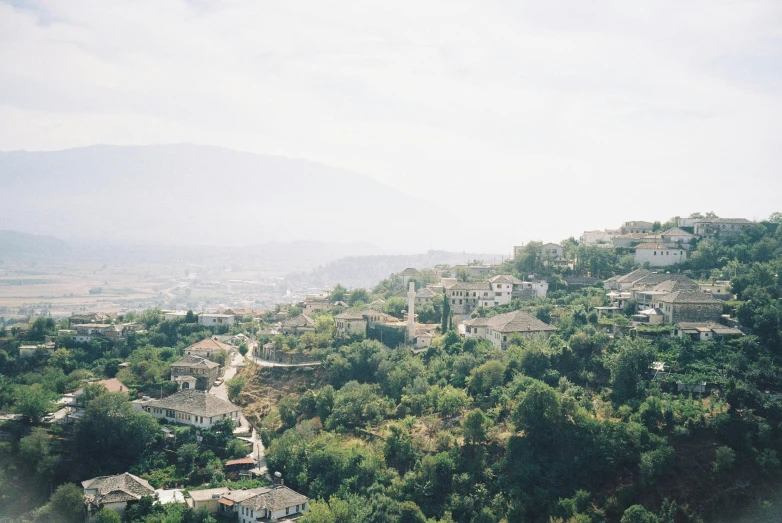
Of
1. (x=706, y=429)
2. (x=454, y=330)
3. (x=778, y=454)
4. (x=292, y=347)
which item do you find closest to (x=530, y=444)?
(x=706, y=429)

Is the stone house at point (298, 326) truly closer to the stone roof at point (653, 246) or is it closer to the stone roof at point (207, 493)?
the stone roof at point (207, 493)

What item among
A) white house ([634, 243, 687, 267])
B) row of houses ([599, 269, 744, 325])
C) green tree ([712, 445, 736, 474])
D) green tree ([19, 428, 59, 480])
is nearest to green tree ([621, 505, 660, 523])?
green tree ([712, 445, 736, 474])

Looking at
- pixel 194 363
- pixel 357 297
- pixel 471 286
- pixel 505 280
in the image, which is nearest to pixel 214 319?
pixel 357 297

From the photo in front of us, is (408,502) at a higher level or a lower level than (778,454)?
lower

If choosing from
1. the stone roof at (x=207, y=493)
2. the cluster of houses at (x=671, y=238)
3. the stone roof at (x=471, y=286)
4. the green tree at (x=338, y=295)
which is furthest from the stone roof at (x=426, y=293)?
the stone roof at (x=207, y=493)

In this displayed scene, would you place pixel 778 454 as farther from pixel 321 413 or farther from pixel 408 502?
pixel 321 413

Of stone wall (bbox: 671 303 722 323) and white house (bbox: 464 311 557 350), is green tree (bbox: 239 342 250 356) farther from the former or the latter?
stone wall (bbox: 671 303 722 323)
